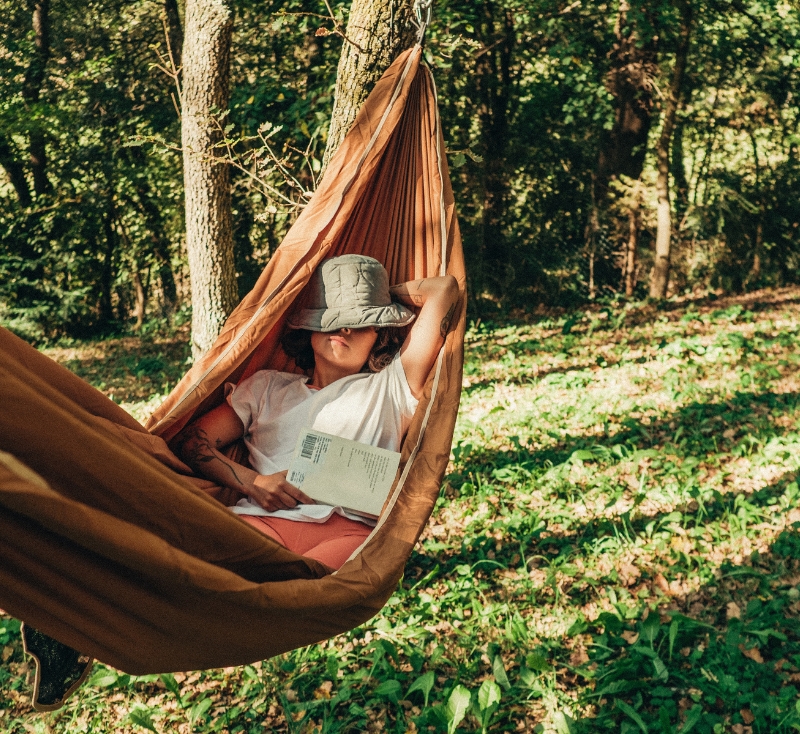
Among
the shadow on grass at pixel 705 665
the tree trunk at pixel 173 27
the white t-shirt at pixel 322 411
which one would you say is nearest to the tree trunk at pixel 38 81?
the tree trunk at pixel 173 27

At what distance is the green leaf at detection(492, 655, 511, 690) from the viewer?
2.13 metres

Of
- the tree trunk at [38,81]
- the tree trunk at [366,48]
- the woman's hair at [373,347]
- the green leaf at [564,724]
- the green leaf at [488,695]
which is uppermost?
the tree trunk at [38,81]

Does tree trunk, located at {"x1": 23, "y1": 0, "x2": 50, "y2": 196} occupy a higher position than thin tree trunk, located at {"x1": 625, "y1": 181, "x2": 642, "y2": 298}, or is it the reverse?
tree trunk, located at {"x1": 23, "y1": 0, "x2": 50, "y2": 196}

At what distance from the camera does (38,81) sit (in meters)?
7.81

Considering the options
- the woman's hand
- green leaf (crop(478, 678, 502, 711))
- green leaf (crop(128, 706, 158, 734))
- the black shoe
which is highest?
the woman's hand

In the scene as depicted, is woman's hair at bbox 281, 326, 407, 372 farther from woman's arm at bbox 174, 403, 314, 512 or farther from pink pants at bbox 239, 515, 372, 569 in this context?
pink pants at bbox 239, 515, 372, 569

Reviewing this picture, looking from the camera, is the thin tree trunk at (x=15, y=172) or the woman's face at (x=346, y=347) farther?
the thin tree trunk at (x=15, y=172)

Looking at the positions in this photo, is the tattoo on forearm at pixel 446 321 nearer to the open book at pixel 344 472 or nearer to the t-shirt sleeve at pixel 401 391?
the t-shirt sleeve at pixel 401 391

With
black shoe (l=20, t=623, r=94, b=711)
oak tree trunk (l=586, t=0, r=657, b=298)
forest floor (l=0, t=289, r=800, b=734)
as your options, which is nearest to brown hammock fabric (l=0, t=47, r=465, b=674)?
black shoe (l=20, t=623, r=94, b=711)

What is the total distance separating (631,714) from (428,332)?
1222 mm

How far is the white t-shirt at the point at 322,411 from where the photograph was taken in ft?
7.06

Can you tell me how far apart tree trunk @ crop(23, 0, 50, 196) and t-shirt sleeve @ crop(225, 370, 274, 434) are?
606 cm

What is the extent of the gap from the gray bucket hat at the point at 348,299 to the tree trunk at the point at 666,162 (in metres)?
4.90

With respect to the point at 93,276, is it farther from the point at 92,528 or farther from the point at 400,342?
the point at 92,528
